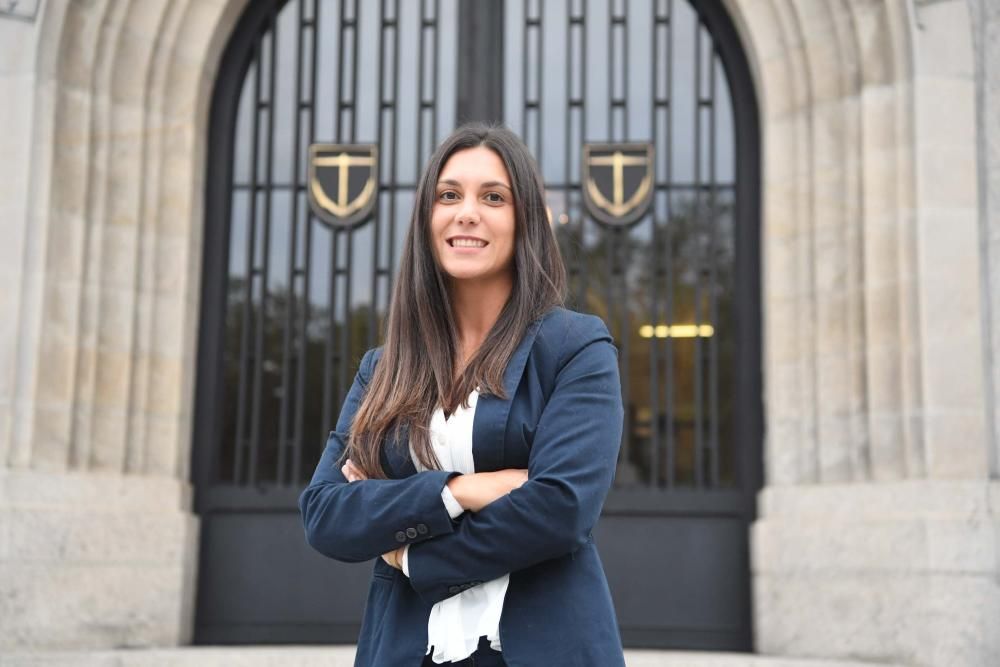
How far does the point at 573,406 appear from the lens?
1.95m

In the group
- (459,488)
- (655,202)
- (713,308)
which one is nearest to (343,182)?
(655,202)

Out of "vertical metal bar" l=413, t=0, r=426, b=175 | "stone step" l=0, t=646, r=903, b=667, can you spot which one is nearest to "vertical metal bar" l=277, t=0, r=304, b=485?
"vertical metal bar" l=413, t=0, r=426, b=175

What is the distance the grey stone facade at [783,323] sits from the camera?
5477mm

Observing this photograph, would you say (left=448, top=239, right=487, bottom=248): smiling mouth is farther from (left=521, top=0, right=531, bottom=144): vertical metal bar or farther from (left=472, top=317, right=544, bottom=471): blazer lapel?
(left=521, top=0, right=531, bottom=144): vertical metal bar

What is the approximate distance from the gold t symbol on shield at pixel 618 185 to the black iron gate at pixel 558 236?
0.31ft

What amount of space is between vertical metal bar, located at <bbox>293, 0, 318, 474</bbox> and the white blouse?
4.57 metres

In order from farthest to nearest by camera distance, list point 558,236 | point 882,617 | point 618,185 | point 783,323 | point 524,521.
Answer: point 618,185, point 558,236, point 783,323, point 882,617, point 524,521

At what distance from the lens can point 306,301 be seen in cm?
658

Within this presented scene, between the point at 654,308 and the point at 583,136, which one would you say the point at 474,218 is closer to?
the point at 654,308

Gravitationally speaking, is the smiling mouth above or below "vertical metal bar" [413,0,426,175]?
below

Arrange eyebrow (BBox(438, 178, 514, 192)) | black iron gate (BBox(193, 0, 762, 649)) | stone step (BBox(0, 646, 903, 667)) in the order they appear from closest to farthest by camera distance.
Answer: eyebrow (BBox(438, 178, 514, 192)) < stone step (BBox(0, 646, 903, 667)) < black iron gate (BBox(193, 0, 762, 649))

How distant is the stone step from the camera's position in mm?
5457

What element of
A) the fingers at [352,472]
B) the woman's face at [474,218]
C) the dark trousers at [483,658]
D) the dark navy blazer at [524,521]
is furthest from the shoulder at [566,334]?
the dark trousers at [483,658]

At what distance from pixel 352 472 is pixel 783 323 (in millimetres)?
4363
